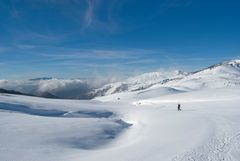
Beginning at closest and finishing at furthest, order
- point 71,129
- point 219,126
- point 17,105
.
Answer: point 71,129, point 219,126, point 17,105

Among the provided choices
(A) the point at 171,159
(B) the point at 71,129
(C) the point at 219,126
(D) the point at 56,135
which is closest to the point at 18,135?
(D) the point at 56,135

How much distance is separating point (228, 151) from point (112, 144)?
29.7ft

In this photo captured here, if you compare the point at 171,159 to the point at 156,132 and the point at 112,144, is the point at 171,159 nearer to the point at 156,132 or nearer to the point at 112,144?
the point at 112,144

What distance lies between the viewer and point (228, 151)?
20.3 m

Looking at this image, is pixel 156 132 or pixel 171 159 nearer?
pixel 171 159

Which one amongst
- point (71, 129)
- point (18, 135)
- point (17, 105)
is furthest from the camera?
point (17, 105)

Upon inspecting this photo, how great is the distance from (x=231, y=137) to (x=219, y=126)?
18.8 feet

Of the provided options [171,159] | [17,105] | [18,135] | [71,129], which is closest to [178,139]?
[171,159]

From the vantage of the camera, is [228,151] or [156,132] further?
[156,132]

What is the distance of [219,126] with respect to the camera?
3036 centimetres

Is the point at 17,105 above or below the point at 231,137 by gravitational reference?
above

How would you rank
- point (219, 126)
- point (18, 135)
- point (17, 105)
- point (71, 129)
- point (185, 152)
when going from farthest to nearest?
point (17, 105) → point (219, 126) → point (71, 129) → point (18, 135) → point (185, 152)

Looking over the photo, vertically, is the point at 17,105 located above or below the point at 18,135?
above

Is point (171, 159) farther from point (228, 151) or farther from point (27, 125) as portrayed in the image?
point (27, 125)
